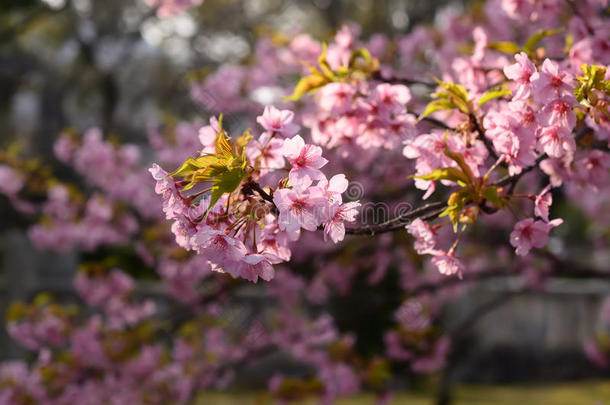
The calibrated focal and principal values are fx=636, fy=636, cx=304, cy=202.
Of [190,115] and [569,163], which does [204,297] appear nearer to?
[569,163]

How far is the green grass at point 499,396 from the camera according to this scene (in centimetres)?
722

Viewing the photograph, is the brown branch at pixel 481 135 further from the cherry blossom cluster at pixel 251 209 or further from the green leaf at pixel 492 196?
the cherry blossom cluster at pixel 251 209

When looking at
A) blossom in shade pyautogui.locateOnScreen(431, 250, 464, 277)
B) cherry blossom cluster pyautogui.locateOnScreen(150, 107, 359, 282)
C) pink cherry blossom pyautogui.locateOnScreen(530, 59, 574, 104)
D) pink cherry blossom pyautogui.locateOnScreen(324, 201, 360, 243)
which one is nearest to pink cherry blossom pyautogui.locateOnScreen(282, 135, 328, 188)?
cherry blossom cluster pyautogui.locateOnScreen(150, 107, 359, 282)

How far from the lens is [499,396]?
7.77 metres

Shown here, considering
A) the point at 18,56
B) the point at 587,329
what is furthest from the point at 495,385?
the point at 18,56

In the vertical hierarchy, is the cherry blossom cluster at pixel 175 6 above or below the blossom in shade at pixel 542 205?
above

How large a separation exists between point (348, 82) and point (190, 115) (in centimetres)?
933

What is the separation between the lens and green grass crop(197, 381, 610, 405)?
284 inches

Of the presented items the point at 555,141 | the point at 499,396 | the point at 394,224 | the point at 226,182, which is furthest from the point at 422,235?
the point at 499,396

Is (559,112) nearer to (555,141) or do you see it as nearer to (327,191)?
(555,141)

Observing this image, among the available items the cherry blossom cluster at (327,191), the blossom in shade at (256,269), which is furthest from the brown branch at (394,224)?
the blossom in shade at (256,269)

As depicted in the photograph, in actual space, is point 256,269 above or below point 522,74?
below

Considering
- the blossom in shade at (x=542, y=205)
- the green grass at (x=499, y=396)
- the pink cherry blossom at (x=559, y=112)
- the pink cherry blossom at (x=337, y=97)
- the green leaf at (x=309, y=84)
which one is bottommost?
the blossom in shade at (x=542, y=205)

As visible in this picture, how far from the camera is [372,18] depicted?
31.3ft
